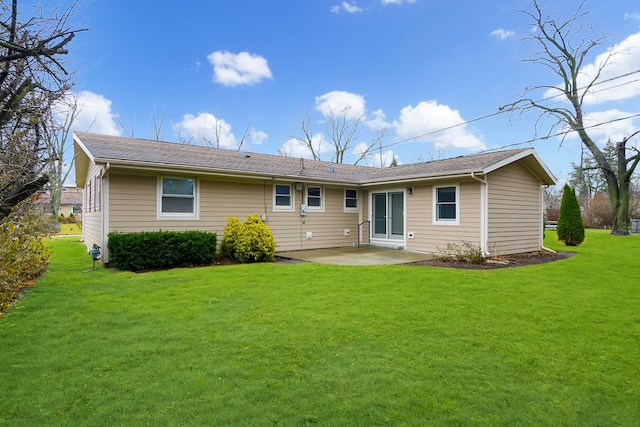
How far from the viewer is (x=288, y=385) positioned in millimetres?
2793

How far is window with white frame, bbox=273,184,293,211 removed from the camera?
456 inches

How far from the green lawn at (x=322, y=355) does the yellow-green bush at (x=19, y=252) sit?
1.59ft

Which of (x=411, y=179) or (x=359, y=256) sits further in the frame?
(x=411, y=179)

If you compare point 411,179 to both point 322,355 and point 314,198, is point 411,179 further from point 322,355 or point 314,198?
point 322,355

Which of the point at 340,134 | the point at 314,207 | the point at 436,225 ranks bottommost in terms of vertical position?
the point at 436,225

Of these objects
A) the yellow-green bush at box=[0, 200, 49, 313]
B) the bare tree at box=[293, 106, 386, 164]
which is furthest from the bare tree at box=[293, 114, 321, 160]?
the yellow-green bush at box=[0, 200, 49, 313]

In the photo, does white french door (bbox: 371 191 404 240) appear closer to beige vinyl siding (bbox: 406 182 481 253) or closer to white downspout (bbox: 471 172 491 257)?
beige vinyl siding (bbox: 406 182 481 253)

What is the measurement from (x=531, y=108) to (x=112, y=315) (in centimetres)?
2454

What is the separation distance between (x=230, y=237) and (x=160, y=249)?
6.32 ft

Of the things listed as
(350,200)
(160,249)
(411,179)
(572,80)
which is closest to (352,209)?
(350,200)

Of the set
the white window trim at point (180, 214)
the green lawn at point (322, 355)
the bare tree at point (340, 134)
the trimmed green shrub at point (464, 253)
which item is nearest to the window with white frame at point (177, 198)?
the white window trim at point (180, 214)

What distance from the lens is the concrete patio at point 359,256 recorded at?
30.9 feet

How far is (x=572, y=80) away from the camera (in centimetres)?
2194

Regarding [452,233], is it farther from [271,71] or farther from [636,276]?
[271,71]
